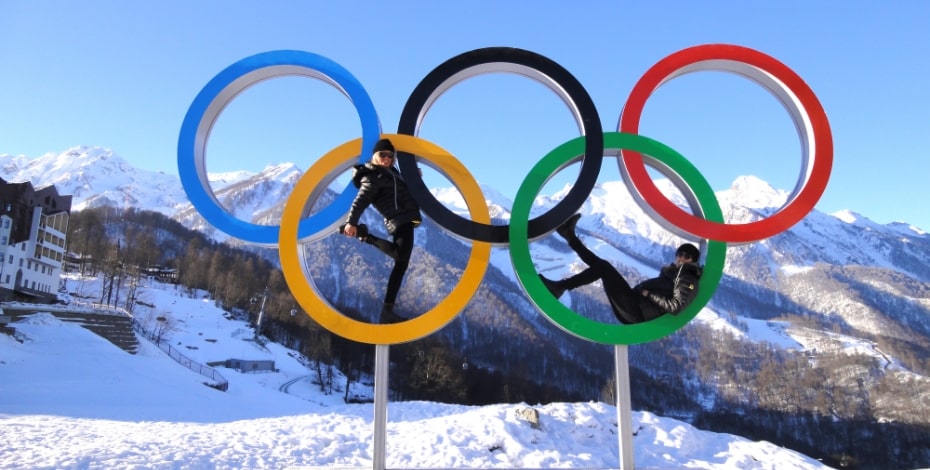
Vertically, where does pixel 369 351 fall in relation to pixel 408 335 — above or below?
below

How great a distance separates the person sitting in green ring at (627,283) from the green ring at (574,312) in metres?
0.19

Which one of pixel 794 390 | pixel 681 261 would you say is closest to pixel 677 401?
pixel 794 390

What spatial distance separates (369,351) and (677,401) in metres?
83.0

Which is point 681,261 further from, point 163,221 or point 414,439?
point 163,221

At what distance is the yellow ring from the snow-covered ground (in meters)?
3.34

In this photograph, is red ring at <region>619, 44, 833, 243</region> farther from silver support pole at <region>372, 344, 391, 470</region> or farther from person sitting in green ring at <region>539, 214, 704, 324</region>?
silver support pole at <region>372, 344, 391, 470</region>

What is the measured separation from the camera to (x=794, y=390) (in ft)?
474

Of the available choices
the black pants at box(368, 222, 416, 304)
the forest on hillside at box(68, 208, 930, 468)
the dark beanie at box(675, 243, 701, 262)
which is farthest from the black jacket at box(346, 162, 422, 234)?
the forest on hillside at box(68, 208, 930, 468)

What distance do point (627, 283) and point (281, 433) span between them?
1109cm

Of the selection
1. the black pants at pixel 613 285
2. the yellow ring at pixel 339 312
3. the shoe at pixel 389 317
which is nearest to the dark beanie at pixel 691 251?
the black pants at pixel 613 285

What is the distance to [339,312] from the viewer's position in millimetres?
7242

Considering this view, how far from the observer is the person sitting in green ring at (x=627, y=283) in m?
7.26

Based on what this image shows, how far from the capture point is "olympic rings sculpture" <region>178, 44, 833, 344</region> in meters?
7.13

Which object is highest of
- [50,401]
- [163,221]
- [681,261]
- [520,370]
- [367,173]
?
[163,221]
